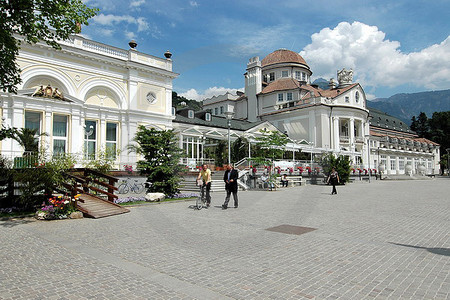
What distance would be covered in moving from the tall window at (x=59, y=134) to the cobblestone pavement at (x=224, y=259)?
52.2ft

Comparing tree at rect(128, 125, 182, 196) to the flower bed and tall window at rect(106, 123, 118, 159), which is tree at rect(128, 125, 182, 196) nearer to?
the flower bed

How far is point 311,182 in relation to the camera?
31.2 m

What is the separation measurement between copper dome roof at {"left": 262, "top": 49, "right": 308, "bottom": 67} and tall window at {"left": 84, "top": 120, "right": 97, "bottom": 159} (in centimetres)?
4133

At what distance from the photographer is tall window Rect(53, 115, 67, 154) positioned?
23.8 meters

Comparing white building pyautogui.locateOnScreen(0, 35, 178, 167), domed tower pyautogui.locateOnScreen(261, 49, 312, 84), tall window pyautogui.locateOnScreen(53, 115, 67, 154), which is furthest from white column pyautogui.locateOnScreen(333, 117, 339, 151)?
tall window pyautogui.locateOnScreen(53, 115, 67, 154)

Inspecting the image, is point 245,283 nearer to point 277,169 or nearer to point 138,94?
point 277,169

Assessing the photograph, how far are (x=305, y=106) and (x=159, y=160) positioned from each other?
35.0 m

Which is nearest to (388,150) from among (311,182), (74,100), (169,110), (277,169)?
(311,182)

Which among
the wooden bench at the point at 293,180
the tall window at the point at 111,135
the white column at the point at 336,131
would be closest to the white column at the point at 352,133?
the white column at the point at 336,131

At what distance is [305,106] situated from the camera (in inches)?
1827

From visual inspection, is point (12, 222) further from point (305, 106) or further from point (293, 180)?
point (305, 106)

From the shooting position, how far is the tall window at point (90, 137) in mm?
25828

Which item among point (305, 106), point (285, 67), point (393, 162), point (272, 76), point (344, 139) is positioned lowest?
point (393, 162)

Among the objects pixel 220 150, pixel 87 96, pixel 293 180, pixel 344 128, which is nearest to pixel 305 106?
pixel 344 128
